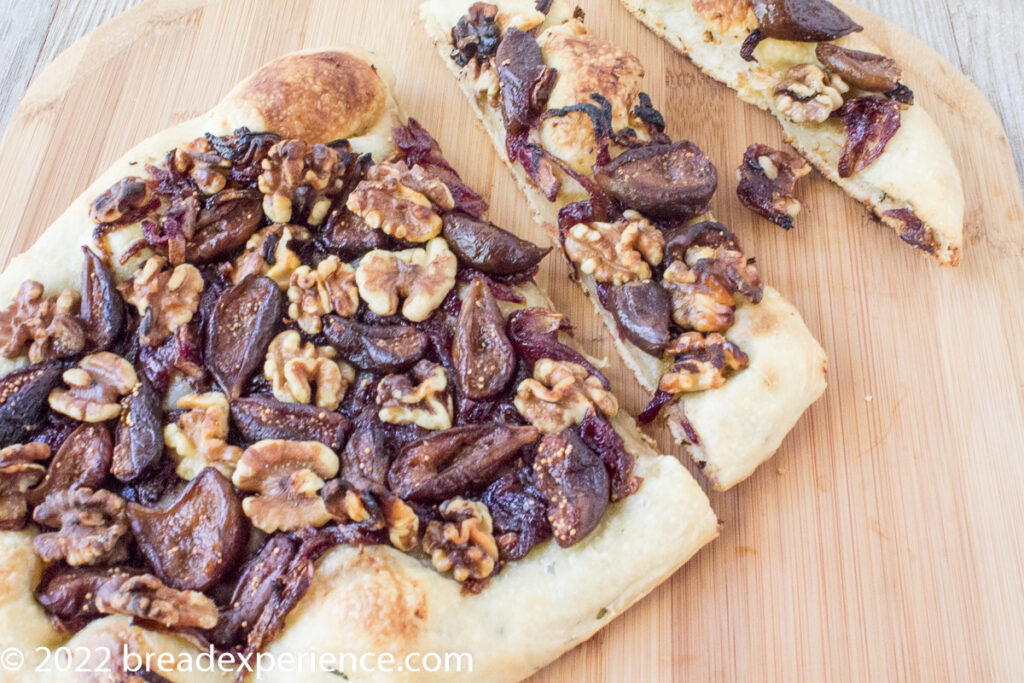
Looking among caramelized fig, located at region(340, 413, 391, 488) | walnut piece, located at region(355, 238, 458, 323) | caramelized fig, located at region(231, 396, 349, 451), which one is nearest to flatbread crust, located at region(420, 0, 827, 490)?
walnut piece, located at region(355, 238, 458, 323)

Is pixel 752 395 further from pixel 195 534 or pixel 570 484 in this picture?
pixel 195 534

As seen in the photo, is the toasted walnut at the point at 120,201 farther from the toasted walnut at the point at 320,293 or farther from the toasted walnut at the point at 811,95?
the toasted walnut at the point at 811,95

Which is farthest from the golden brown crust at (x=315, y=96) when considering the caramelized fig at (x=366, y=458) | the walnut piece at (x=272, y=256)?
the caramelized fig at (x=366, y=458)

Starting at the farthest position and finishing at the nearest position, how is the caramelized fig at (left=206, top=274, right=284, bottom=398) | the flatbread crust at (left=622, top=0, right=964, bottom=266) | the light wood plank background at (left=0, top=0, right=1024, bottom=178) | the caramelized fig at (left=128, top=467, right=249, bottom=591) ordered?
the light wood plank background at (left=0, top=0, right=1024, bottom=178) → the flatbread crust at (left=622, top=0, right=964, bottom=266) → the caramelized fig at (left=206, top=274, right=284, bottom=398) → the caramelized fig at (left=128, top=467, right=249, bottom=591)

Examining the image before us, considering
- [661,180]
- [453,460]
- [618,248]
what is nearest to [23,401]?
[453,460]

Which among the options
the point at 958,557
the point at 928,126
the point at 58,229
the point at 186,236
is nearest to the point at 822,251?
the point at 928,126

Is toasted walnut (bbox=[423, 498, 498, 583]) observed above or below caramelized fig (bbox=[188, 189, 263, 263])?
below
